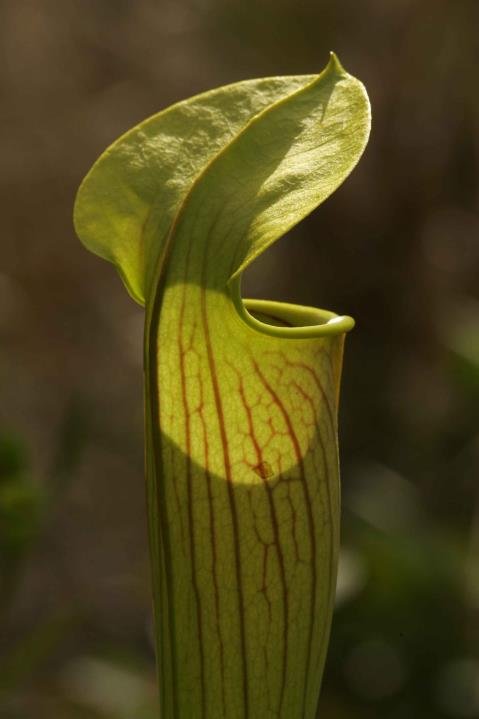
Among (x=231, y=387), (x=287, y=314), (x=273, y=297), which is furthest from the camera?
(x=273, y=297)

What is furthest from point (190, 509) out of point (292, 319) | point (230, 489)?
point (292, 319)

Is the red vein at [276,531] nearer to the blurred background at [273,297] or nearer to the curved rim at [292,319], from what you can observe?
the curved rim at [292,319]

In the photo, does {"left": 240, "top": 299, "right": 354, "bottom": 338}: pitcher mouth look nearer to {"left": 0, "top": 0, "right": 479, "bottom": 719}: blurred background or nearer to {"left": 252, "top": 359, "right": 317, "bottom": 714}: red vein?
{"left": 252, "top": 359, "right": 317, "bottom": 714}: red vein

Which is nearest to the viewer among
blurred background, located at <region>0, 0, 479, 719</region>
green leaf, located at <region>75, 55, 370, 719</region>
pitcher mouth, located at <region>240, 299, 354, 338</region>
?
green leaf, located at <region>75, 55, 370, 719</region>

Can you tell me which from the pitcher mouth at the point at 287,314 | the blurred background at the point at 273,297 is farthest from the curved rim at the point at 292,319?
the blurred background at the point at 273,297

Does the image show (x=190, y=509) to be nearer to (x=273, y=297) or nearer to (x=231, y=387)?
(x=231, y=387)

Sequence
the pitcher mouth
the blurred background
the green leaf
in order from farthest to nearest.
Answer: the blurred background < the pitcher mouth < the green leaf

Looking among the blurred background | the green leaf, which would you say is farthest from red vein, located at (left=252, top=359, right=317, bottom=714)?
the blurred background
